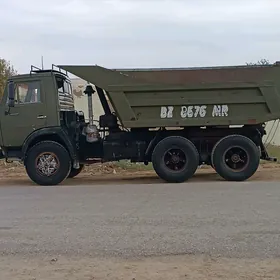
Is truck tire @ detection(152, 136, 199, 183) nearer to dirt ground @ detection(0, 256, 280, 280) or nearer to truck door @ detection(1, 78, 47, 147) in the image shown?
truck door @ detection(1, 78, 47, 147)

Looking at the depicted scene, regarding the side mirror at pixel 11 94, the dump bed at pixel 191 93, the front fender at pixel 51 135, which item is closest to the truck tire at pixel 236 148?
the dump bed at pixel 191 93

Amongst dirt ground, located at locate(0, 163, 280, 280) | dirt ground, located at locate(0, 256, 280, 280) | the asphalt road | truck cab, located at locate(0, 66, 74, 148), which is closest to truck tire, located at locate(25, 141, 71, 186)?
truck cab, located at locate(0, 66, 74, 148)

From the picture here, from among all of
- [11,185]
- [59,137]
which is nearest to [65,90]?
[59,137]

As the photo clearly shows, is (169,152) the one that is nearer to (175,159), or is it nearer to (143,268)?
(175,159)

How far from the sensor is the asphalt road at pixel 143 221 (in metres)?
7.80

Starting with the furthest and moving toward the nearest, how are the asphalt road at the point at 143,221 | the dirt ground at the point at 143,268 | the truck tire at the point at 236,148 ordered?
the truck tire at the point at 236,148, the asphalt road at the point at 143,221, the dirt ground at the point at 143,268

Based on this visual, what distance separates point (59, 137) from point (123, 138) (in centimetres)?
157

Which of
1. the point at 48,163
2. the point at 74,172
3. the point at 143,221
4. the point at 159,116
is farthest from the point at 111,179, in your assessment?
the point at 143,221

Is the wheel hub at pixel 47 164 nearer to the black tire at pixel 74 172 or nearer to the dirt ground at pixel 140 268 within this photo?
the black tire at pixel 74 172

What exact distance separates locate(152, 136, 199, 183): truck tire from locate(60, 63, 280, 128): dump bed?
1.44ft

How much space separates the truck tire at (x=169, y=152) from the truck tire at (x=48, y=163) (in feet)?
7.05

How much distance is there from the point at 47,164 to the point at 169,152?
293 cm

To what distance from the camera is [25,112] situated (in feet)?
51.4

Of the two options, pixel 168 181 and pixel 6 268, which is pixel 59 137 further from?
pixel 6 268
